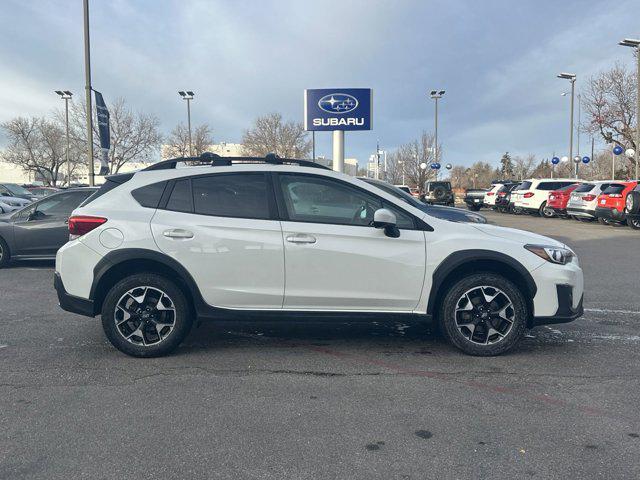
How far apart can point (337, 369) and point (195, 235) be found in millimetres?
1693

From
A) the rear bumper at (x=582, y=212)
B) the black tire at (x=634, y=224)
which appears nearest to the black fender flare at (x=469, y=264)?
the black tire at (x=634, y=224)

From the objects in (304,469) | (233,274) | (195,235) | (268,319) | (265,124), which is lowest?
(304,469)

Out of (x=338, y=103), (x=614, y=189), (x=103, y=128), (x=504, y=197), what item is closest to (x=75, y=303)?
(x=103, y=128)

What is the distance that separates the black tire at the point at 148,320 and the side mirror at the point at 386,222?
1846 millimetres

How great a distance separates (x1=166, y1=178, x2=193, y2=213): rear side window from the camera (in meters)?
4.75

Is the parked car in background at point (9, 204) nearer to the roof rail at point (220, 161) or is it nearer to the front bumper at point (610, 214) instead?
the roof rail at point (220, 161)

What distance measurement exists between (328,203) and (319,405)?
1827mm

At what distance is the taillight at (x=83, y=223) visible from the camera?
4.67m

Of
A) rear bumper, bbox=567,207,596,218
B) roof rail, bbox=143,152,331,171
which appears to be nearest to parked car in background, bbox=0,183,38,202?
roof rail, bbox=143,152,331,171

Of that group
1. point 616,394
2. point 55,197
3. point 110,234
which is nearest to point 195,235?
point 110,234

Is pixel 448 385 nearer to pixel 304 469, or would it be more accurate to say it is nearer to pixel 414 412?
pixel 414 412

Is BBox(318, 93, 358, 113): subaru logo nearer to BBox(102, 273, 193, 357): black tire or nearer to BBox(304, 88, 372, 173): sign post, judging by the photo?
BBox(304, 88, 372, 173): sign post

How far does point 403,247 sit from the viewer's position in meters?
4.61

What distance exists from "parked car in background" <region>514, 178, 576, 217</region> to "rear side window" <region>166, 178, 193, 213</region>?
76.3 ft
